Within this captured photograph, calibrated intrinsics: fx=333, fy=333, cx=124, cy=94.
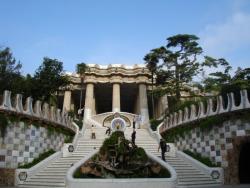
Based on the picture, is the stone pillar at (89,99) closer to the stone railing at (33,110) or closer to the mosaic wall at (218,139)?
the stone railing at (33,110)

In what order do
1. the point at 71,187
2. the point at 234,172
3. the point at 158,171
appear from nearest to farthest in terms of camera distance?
1. the point at 71,187
2. the point at 158,171
3. the point at 234,172

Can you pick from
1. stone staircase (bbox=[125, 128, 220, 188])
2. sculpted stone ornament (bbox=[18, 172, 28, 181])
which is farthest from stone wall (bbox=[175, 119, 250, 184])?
sculpted stone ornament (bbox=[18, 172, 28, 181])

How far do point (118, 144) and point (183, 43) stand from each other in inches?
911

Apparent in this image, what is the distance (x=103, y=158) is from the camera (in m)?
17.4

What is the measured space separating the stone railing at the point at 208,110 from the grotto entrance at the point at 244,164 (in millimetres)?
2646

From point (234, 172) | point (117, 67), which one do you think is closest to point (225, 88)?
point (234, 172)

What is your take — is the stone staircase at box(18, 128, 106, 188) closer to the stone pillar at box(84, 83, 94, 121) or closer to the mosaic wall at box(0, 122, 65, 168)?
the mosaic wall at box(0, 122, 65, 168)

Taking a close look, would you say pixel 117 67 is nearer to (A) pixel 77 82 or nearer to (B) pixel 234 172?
(A) pixel 77 82

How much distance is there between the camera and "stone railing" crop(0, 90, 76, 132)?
2097 cm

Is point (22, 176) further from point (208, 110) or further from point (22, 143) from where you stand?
point (208, 110)

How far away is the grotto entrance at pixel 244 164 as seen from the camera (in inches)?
840

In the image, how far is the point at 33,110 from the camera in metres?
23.5

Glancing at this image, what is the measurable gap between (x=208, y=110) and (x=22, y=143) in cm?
1280

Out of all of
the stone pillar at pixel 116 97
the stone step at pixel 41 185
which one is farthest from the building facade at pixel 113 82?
the stone step at pixel 41 185
